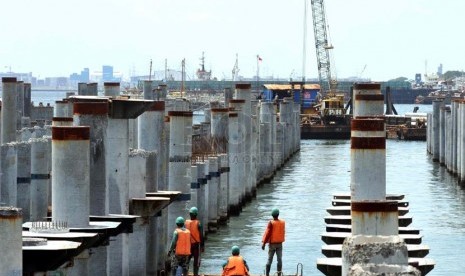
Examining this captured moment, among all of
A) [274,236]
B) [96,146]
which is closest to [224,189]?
[274,236]

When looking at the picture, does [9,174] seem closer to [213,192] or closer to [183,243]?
[183,243]

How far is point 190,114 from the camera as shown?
93.3ft

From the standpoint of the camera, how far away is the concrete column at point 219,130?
1526 inches

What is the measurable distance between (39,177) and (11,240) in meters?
16.1

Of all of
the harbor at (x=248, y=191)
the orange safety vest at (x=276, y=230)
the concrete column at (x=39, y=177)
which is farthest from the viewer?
the concrete column at (x=39, y=177)

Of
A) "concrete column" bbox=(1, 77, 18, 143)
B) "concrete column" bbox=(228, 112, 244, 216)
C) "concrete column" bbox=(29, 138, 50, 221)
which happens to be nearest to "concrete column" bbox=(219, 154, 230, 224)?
"concrete column" bbox=(228, 112, 244, 216)

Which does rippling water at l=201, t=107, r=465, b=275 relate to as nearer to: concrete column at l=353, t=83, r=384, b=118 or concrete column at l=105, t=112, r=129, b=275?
concrete column at l=353, t=83, r=384, b=118

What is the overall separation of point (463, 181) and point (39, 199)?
26.6 m

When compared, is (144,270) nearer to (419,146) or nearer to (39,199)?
(39,199)

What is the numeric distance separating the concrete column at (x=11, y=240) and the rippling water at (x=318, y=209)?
54.0 ft

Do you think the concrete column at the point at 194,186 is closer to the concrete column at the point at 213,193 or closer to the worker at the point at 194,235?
the concrete column at the point at 213,193

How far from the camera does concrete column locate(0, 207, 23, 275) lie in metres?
12.4

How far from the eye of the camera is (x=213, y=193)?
33531mm

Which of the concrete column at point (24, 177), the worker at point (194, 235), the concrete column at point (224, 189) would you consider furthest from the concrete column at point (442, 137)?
the worker at point (194, 235)
